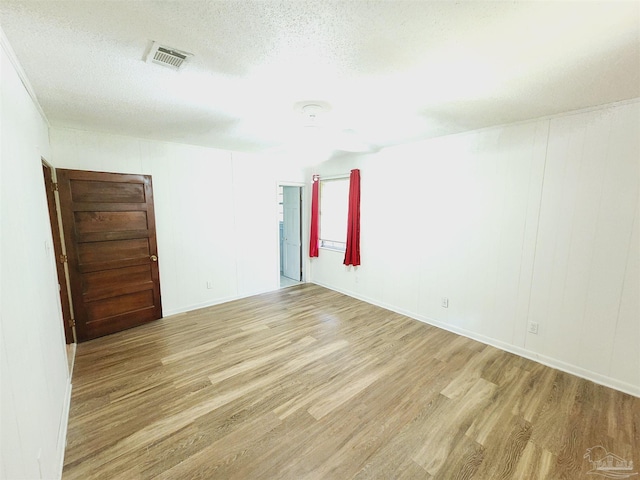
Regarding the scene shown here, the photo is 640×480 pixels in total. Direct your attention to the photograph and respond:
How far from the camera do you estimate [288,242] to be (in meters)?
6.05

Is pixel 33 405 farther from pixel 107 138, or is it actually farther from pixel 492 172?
pixel 492 172

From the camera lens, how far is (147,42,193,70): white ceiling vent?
4.90 ft

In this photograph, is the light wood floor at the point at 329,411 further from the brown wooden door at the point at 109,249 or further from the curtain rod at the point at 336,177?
the curtain rod at the point at 336,177

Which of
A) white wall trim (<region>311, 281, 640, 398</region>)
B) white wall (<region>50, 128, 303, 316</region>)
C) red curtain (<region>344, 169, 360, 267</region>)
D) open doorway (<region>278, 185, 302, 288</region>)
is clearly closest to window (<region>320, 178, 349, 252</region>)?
red curtain (<region>344, 169, 360, 267</region>)

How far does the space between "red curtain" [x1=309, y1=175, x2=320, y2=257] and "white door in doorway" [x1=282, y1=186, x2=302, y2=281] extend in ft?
1.43

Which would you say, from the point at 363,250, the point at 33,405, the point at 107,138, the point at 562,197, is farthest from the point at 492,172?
the point at 107,138

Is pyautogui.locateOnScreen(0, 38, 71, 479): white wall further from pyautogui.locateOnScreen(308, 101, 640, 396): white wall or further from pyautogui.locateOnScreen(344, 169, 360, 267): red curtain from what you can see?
pyautogui.locateOnScreen(308, 101, 640, 396): white wall

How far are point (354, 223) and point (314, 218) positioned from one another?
1021 mm

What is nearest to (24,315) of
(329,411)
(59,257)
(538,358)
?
(329,411)

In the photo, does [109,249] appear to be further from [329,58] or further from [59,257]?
[329,58]

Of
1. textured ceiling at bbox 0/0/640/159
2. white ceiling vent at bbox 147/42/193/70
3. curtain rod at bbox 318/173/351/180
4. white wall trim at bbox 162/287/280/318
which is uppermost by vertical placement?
textured ceiling at bbox 0/0/640/159

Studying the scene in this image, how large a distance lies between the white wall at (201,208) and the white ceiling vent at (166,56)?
232 centimetres

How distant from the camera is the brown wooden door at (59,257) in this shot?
112 inches

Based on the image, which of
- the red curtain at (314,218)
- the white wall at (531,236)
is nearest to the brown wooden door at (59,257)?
the red curtain at (314,218)
